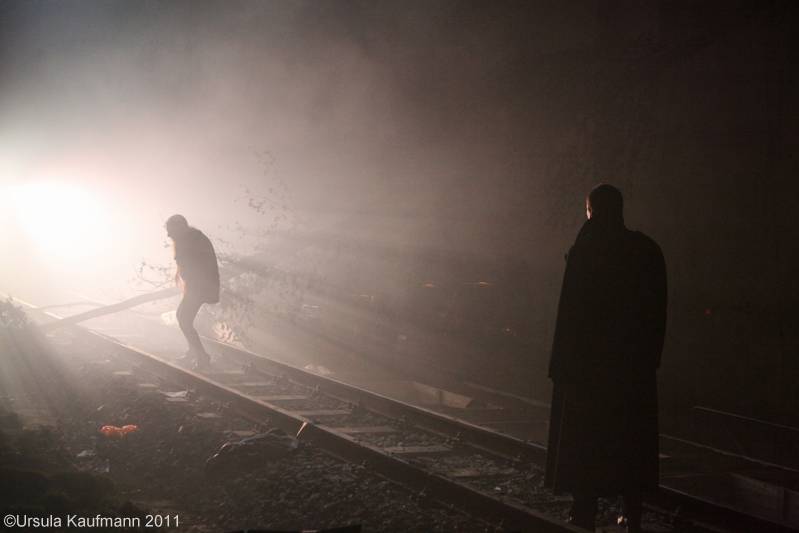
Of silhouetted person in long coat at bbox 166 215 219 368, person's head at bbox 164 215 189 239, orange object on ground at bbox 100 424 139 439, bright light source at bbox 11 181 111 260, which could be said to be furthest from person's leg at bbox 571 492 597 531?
bright light source at bbox 11 181 111 260

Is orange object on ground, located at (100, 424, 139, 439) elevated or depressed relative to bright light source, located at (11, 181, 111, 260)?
depressed

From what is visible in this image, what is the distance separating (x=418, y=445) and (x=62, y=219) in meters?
25.6

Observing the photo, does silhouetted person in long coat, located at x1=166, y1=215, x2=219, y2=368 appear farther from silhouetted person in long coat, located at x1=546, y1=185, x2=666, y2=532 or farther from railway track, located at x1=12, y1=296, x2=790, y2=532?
silhouetted person in long coat, located at x1=546, y1=185, x2=666, y2=532

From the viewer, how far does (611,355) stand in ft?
13.2

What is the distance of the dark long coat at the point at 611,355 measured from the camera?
398 cm

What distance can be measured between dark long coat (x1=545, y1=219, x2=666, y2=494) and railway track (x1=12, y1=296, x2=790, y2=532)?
1.38 ft

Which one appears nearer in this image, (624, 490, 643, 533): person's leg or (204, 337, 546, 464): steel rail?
(624, 490, 643, 533): person's leg

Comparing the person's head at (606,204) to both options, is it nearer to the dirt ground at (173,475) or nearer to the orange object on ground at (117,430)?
the dirt ground at (173,475)

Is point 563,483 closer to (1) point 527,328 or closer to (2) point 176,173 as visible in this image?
(1) point 527,328

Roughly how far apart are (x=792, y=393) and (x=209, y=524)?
731 centimetres

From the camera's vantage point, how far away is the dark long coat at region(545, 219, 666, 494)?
3982 millimetres

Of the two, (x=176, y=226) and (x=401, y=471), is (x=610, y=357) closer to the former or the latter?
(x=401, y=471)

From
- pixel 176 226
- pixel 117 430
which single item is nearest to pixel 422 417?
pixel 117 430

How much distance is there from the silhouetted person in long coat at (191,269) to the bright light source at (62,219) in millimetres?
16523
